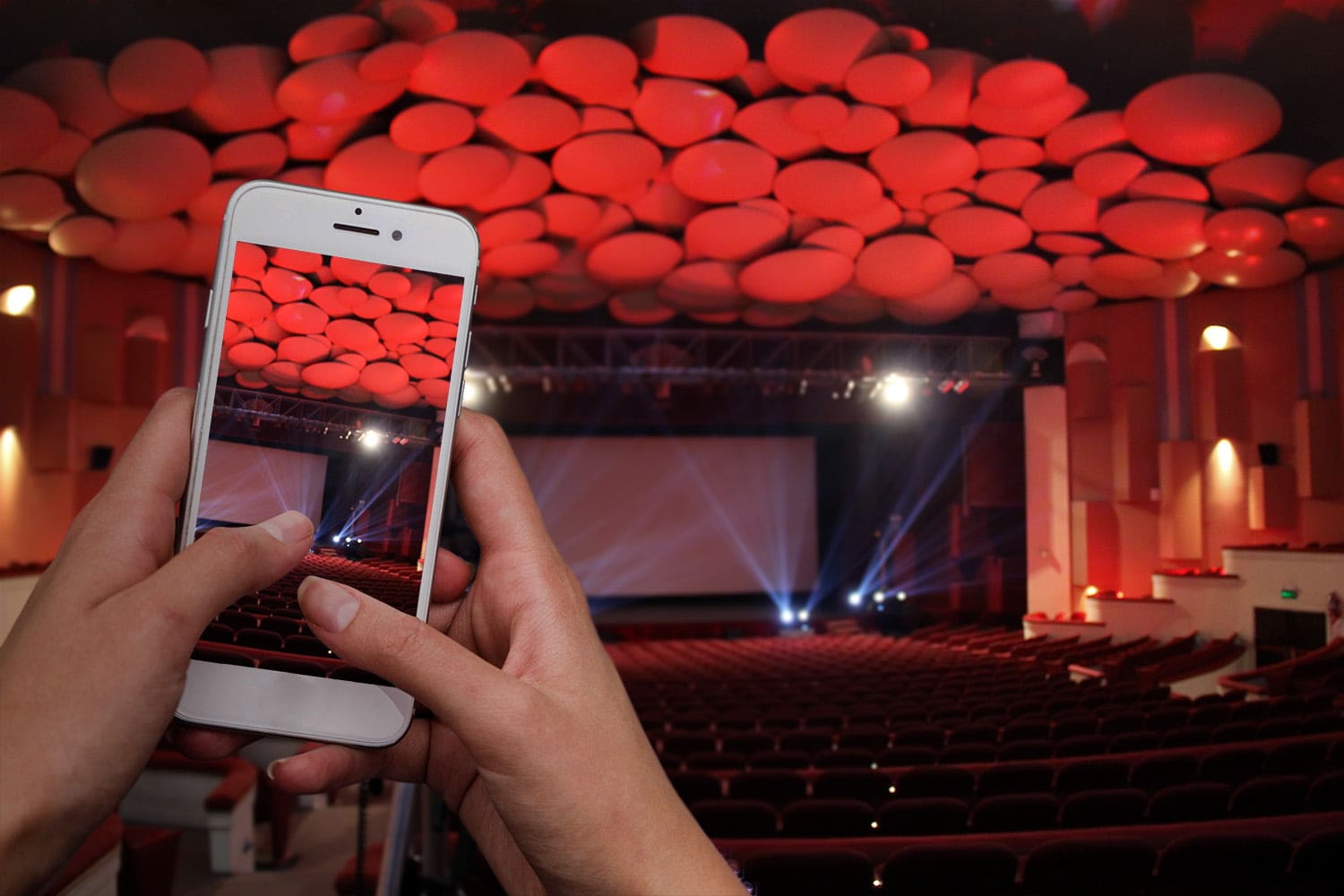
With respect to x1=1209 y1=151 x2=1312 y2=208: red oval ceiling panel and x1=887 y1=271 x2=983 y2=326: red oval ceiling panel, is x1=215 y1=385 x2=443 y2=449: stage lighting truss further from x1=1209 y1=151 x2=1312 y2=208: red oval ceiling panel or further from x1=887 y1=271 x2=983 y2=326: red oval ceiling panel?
x1=887 y1=271 x2=983 y2=326: red oval ceiling panel

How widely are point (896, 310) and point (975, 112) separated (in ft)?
19.7

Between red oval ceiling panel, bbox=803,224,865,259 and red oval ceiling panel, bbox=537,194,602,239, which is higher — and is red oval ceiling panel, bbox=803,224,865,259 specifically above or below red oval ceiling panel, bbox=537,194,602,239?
below

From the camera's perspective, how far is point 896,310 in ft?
47.2

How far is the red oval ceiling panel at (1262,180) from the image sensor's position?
888 cm

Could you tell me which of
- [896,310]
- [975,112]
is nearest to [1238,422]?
[896,310]

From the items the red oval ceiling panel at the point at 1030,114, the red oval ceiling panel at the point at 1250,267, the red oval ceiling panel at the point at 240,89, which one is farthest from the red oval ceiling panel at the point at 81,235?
the red oval ceiling panel at the point at 1250,267

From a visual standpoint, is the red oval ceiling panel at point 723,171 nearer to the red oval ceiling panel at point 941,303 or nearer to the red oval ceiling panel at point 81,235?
the red oval ceiling panel at point 941,303

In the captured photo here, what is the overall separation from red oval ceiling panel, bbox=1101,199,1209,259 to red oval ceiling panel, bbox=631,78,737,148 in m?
5.80

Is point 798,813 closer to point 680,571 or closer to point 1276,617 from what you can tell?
point 1276,617

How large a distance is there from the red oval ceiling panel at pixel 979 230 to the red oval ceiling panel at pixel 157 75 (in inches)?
361

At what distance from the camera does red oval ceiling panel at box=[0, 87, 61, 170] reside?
21.8ft

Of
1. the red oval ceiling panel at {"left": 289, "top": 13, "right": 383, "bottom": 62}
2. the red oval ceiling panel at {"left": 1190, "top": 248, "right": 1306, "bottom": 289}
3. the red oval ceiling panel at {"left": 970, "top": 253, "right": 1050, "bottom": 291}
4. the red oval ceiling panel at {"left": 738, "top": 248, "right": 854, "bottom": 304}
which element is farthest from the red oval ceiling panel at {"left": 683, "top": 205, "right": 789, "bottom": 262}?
the red oval ceiling panel at {"left": 1190, "top": 248, "right": 1306, "bottom": 289}

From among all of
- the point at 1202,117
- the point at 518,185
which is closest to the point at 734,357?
the point at 518,185

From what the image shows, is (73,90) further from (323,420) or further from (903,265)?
(903,265)
